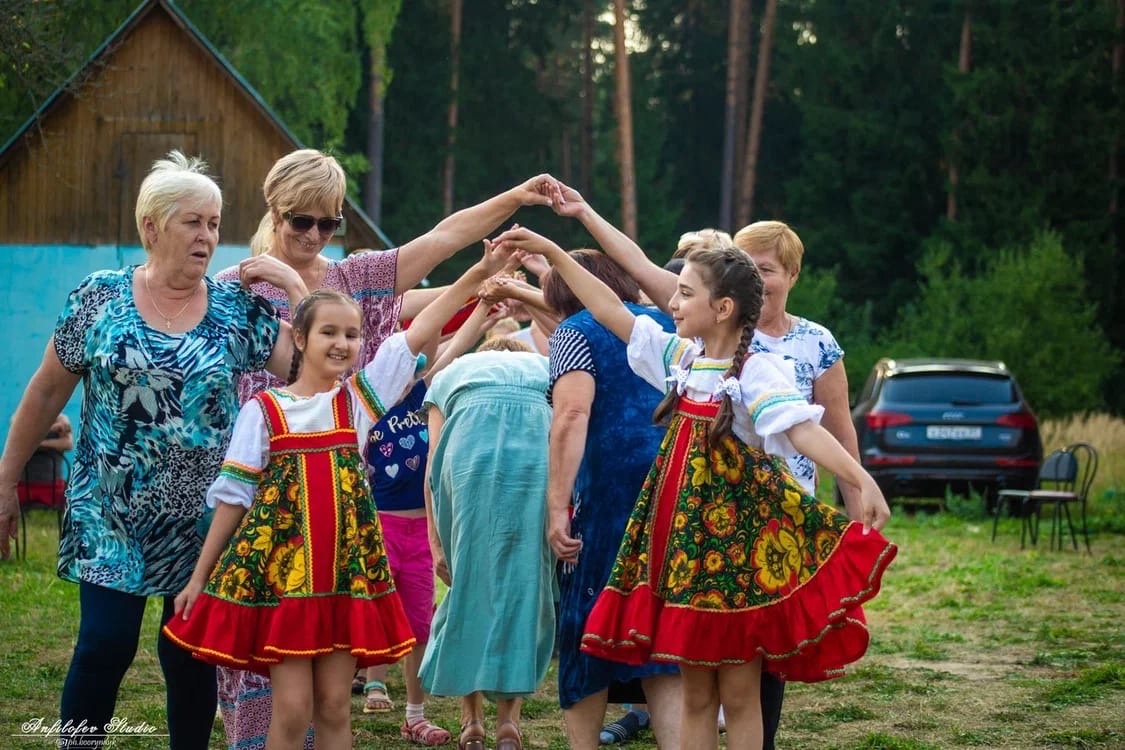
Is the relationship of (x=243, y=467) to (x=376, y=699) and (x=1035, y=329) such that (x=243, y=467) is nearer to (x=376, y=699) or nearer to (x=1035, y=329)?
(x=376, y=699)

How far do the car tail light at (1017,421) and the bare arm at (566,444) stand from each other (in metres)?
12.8

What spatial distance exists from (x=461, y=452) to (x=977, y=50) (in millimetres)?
33285

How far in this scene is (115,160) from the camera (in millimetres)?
20344

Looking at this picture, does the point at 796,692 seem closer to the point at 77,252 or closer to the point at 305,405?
the point at 305,405

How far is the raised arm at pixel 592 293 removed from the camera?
5.27m

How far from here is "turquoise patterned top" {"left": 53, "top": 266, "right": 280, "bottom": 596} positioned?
4730mm

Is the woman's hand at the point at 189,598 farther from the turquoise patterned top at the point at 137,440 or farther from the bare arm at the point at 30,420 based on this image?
the bare arm at the point at 30,420

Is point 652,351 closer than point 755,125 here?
Yes

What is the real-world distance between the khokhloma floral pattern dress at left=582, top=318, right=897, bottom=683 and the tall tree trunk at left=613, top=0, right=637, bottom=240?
26503 mm

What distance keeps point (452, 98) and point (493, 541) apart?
32.9 meters

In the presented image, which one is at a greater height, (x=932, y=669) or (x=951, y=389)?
(x=951, y=389)

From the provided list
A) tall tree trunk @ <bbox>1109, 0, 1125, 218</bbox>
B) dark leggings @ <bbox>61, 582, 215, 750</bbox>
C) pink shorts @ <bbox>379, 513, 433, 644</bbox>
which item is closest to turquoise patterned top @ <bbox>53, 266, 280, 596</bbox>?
dark leggings @ <bbox>61, 582, 215, 750</bbox>

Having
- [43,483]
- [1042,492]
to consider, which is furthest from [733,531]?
[43,483]

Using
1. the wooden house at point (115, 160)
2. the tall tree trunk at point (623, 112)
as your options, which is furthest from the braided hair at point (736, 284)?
the tall tree trunk at point (623, 112)
